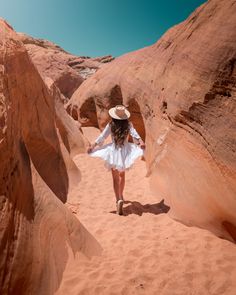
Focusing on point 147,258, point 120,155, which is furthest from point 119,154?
A: point 147,258

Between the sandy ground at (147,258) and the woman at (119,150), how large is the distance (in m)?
0.47

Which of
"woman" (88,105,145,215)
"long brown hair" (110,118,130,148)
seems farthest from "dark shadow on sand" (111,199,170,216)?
"long brown hair" (110,118,130,148)

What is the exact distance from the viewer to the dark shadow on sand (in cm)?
436

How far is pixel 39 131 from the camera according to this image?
4.95 metres

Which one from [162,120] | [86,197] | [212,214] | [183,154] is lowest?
[86,197]

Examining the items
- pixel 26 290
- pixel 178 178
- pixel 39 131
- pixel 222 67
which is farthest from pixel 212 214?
pixel 39 131

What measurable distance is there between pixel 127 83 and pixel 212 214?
5.07 m

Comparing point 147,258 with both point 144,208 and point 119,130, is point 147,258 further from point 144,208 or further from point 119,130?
point 119,130

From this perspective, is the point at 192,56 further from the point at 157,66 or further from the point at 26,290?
the point at 26,290

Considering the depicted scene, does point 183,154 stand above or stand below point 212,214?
above

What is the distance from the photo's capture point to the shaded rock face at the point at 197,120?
3.48 m

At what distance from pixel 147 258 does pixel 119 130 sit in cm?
211

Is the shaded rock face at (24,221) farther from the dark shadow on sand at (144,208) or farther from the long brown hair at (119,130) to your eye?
the long brown hair at (119,130)

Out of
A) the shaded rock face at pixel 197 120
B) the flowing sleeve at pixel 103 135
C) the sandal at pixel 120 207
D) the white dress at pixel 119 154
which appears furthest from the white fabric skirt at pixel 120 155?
the shaded rock face at pixel 197 120
